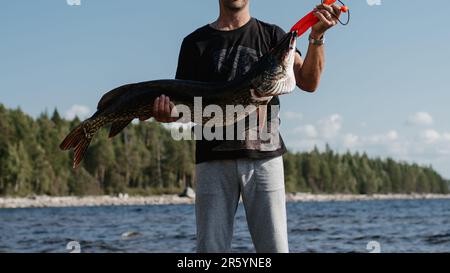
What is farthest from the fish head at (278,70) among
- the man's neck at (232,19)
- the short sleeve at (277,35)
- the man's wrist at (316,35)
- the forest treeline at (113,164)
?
the forest treeline at (113,164)

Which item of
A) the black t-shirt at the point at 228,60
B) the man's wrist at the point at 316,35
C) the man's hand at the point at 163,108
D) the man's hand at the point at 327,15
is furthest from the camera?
the black t-shirt at the point at 228,60

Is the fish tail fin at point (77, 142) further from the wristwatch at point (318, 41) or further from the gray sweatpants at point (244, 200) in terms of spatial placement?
the wristwatch at point (318, 41)

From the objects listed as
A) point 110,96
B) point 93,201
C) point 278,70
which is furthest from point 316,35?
point 93,201

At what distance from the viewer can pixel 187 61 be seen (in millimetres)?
4477

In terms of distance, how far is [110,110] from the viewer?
4332 mm

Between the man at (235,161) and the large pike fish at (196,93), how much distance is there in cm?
14

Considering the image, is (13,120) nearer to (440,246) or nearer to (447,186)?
(440,246)

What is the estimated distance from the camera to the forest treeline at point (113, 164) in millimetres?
78562

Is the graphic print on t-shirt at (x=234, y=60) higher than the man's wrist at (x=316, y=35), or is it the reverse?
the man's wrist at (x=316, y=35)

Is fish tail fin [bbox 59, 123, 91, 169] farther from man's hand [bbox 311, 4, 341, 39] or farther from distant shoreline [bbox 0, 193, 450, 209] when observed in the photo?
distant shoreline [bbox 0, 193, 450, 209]

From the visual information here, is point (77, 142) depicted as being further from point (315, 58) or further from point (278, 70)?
point (315, 58)

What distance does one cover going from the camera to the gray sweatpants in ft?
14.1

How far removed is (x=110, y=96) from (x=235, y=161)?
991mm
